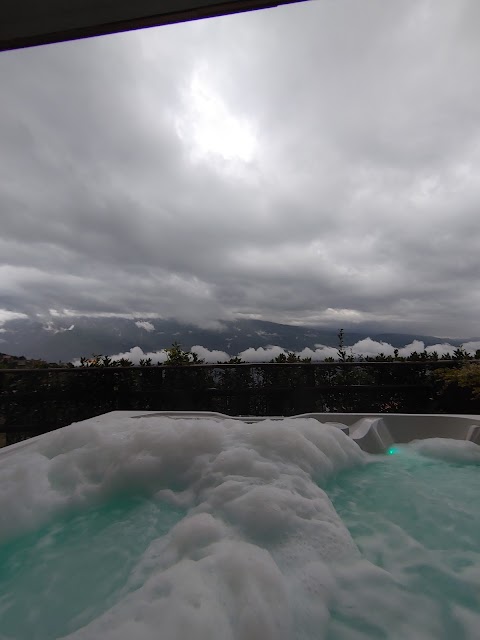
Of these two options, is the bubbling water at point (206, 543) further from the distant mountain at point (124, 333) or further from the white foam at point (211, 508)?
the distant mountain at point (124, 333)

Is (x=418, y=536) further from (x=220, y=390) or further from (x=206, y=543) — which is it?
(x=220, y=390)

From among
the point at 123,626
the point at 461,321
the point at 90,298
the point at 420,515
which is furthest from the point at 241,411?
the point at 90,298

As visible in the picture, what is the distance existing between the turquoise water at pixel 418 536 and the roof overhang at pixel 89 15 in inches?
100.0

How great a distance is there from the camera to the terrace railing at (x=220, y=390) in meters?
4.04

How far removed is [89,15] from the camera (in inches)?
60.4

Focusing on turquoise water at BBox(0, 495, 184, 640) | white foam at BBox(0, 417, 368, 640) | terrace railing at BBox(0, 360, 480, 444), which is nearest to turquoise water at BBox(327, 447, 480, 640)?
white foam at BBox(0, 417, 368, 640)

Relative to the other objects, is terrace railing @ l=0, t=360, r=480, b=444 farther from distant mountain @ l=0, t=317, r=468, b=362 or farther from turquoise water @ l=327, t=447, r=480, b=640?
distant mountain @ l=0, t=317, r=468, b=362

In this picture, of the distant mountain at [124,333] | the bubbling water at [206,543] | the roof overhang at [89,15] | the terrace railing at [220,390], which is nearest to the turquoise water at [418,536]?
the bubbling water at [206,543]

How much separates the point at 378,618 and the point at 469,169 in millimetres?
4429

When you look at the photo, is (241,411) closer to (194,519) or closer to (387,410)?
(387,410)

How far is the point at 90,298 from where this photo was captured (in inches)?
1623

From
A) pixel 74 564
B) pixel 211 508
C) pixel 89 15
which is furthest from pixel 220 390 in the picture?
pixel 89 15

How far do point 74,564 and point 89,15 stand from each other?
2.59m

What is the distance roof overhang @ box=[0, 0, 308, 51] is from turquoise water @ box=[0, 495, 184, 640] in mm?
2534
